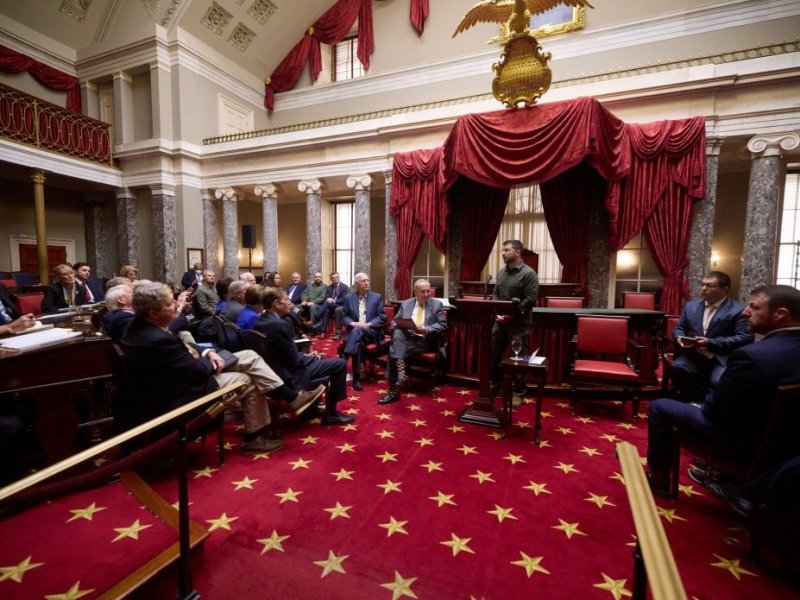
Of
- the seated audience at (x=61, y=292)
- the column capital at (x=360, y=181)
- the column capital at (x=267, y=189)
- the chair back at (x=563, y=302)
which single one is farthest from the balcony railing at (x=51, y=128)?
the chair back at (x=563, y=302)

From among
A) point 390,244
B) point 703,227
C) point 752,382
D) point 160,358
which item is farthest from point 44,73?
point 703,227

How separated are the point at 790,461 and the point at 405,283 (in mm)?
6756

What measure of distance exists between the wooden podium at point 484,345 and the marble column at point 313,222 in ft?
22.1

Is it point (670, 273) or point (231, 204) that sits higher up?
point (231, 204)

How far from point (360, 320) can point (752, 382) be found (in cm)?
442

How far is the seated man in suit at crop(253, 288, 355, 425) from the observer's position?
3230mm

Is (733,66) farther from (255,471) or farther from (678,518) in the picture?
(255,471)

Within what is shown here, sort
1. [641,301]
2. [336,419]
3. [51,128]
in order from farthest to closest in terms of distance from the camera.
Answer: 1. [51,128]
2. [641,301]
3. [336,419]

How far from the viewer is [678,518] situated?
2350 mm

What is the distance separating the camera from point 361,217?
9.22 meters

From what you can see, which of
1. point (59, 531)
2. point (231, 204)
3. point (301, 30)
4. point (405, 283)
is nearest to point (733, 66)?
point (405, 283)

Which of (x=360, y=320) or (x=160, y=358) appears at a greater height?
(x=160, y=358)

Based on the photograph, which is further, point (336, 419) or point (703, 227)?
point (703, 227)

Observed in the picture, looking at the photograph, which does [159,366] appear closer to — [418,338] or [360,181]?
[418,338]
